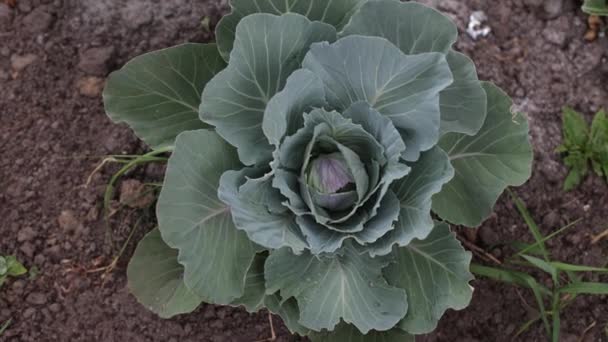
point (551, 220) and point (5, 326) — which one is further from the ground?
point (551, 220)

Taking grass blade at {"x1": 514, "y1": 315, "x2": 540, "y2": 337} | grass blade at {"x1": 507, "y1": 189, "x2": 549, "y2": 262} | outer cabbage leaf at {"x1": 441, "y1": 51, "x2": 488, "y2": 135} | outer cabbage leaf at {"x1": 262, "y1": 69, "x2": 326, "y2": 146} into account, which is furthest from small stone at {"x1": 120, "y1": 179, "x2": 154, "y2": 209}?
grass blade at {"x1": 514, "y1": 315, "x2": 540, "y2": 337}

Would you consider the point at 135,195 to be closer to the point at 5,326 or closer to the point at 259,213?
the point at 5,326

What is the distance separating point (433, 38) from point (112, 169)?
1520 millimetres

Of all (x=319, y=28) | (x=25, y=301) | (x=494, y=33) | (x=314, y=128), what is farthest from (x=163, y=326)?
(x=494, y=33)

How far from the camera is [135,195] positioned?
113 inches

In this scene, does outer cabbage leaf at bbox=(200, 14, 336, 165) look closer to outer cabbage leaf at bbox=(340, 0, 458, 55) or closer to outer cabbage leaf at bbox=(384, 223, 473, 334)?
outer cabbage leaf at bbox=(340, 0, 458, 55)

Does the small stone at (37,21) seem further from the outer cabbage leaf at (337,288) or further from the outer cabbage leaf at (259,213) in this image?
the outer cabbage leaf at (337,288)

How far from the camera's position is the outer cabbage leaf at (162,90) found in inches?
89.5

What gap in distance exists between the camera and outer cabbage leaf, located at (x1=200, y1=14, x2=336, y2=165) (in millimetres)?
1931

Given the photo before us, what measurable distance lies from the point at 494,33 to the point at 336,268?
164 cm

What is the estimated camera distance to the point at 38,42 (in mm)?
3055

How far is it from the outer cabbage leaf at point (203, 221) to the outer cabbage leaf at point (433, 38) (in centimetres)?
55

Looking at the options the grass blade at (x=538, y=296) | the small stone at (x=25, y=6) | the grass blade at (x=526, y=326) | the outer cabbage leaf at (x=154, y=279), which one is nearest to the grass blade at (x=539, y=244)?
the grass blade at (x=538, y=296)

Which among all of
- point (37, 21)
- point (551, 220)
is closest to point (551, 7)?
point (551, 220)
